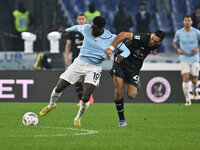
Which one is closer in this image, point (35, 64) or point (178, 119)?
point (178, 119)

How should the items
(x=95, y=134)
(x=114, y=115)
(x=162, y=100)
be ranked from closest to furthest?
(x=95, y=134)
(x=114, y=115)
(x=162, y=100)

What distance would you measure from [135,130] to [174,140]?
4.66 ft

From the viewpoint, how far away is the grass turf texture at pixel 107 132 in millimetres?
7812

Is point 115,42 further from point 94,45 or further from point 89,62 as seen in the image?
point 89,62

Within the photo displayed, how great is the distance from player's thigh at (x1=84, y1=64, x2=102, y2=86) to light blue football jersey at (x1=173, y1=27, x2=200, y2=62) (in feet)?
22.7

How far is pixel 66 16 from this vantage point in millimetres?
20734

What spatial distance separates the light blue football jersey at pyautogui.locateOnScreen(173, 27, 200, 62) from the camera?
55.9 feet

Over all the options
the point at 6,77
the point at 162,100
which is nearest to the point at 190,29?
the point at 162,100

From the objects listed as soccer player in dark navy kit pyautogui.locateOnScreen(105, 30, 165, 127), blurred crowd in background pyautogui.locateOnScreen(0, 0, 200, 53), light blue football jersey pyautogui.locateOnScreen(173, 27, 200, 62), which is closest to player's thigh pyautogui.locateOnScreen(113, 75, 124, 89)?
soccer player in dark navy kit pyautogui.locateOnScreen(105, 30, 165, 127)

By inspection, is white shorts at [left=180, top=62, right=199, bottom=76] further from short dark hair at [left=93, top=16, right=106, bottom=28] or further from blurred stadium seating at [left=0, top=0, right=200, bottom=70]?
short dark hair at [left=93, top=16, right=106, bottom=28]

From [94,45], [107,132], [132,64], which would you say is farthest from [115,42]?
[107,132]

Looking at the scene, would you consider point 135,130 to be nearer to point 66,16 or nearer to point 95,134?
point 95,134

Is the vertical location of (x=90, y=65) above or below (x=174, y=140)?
above

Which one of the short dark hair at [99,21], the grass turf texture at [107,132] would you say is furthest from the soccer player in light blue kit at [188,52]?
the short dark hair at [99,21]
